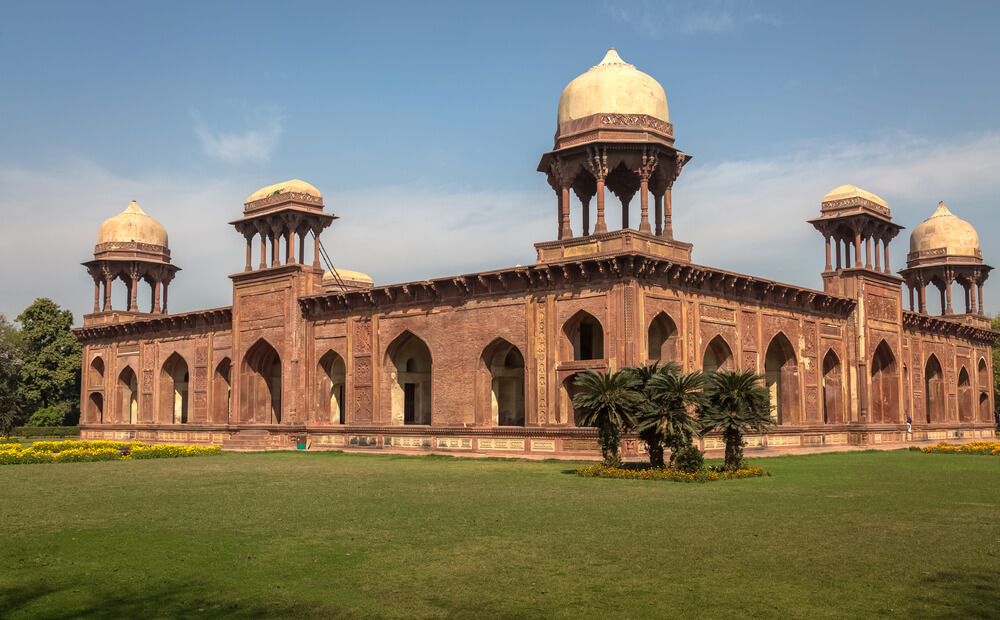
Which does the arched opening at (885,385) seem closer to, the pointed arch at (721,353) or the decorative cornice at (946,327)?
the decorative cornice at (946,327)

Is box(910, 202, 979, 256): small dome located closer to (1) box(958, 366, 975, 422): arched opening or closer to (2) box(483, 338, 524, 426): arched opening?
(1) box(958, 366, 975, 422): arched opening

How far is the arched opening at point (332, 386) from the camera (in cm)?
3234

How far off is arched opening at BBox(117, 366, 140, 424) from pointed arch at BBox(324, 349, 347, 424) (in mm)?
13793

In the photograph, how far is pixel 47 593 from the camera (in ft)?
24.9

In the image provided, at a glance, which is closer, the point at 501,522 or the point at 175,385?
the point at 501,522

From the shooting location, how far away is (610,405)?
1880 cm

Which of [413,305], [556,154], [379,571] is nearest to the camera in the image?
[379,571]

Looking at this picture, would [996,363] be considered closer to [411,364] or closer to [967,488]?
[411,364]

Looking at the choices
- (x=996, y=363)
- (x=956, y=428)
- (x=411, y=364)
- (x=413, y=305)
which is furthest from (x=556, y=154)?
(x=996, y=363)

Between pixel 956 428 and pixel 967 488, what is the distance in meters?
26.5

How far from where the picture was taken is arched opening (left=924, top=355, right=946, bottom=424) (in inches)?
1626

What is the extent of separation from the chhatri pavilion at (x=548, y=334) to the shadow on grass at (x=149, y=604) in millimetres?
16564

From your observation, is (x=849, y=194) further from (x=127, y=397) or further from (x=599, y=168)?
(x=127, y=397)

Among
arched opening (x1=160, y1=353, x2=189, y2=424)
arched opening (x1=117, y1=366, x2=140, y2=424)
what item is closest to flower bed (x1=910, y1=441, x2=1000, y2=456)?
arched opening (x1=160, y1=353, x2=189, y2=424)
